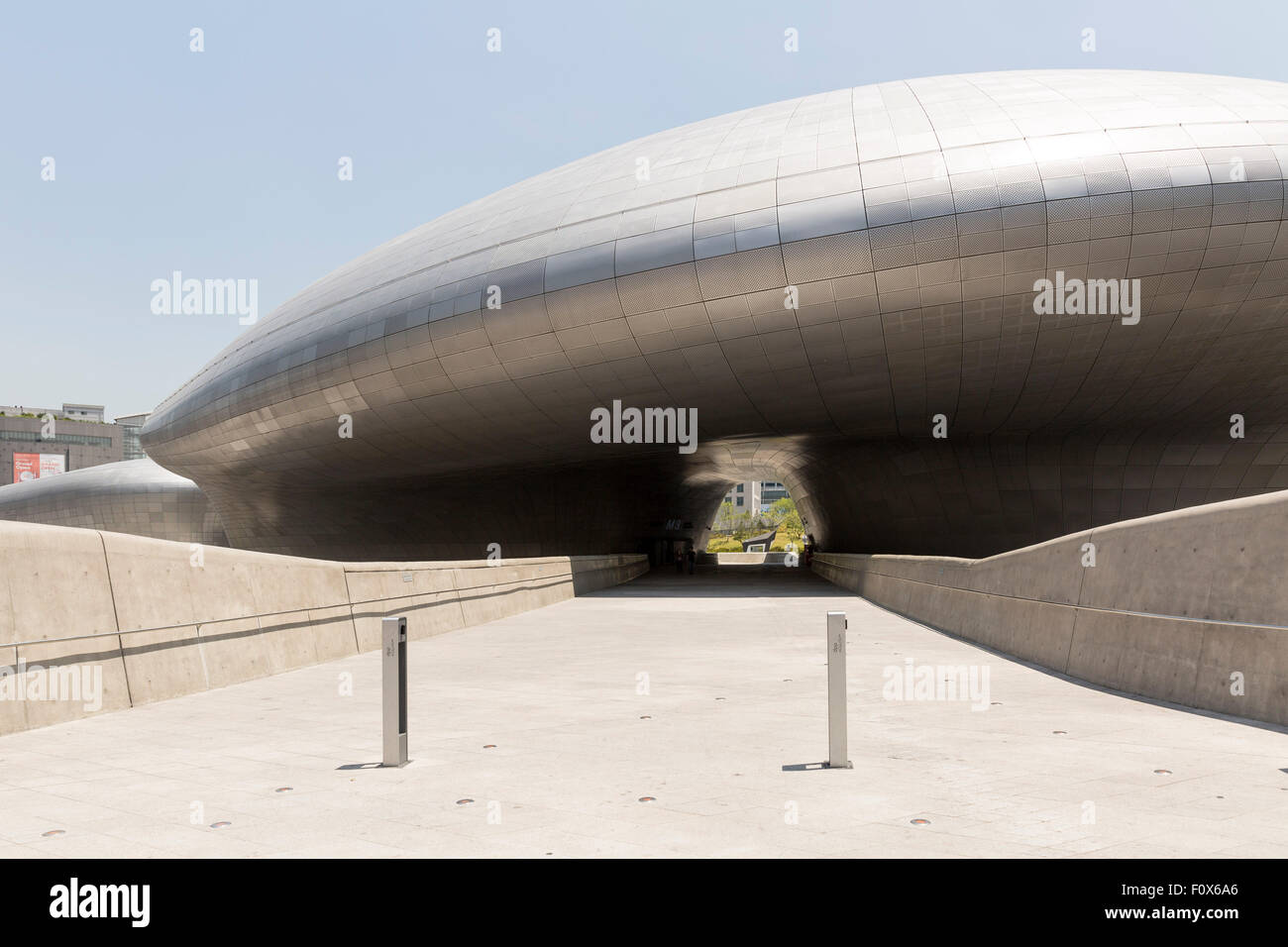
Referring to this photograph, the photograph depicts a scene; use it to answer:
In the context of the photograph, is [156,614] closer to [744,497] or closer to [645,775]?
[645,775]

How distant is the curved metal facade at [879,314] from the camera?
65.0 feet

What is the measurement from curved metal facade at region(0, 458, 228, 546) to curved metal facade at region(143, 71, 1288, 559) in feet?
100.0

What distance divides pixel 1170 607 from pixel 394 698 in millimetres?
6407

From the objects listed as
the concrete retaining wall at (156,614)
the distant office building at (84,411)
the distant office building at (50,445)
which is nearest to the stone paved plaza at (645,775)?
the concrete retaining wall at (156,614)

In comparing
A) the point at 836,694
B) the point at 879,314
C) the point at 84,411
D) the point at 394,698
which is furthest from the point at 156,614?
the point at 84,411

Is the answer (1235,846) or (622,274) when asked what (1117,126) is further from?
(1235,846)

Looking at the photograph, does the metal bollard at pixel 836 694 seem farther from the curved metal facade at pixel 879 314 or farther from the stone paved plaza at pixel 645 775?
the curved metal facade at pixel 879 314

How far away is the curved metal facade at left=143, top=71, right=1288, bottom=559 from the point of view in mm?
19812

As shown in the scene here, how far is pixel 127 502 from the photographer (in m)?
60.0

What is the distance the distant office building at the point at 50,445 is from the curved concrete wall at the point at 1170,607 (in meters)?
113

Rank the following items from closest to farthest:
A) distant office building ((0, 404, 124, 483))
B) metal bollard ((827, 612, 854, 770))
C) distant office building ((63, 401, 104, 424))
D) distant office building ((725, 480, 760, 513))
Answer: metal bollard ((827, 612, 854, 770)) → distant office building ((0, 404, 124, 483)) → distant office building ((63, 401, 104, 424)) → distant office building ((725, 480, 760, 513))

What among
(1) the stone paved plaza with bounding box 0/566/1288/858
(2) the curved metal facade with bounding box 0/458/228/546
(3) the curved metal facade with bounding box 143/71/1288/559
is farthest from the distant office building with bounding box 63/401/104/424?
(1) the stone paved plaza with bounding box 0/566/1288/858

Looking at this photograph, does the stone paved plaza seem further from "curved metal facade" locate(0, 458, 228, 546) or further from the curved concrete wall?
"curved metal facade" locate(0, 458, 228, 546)
